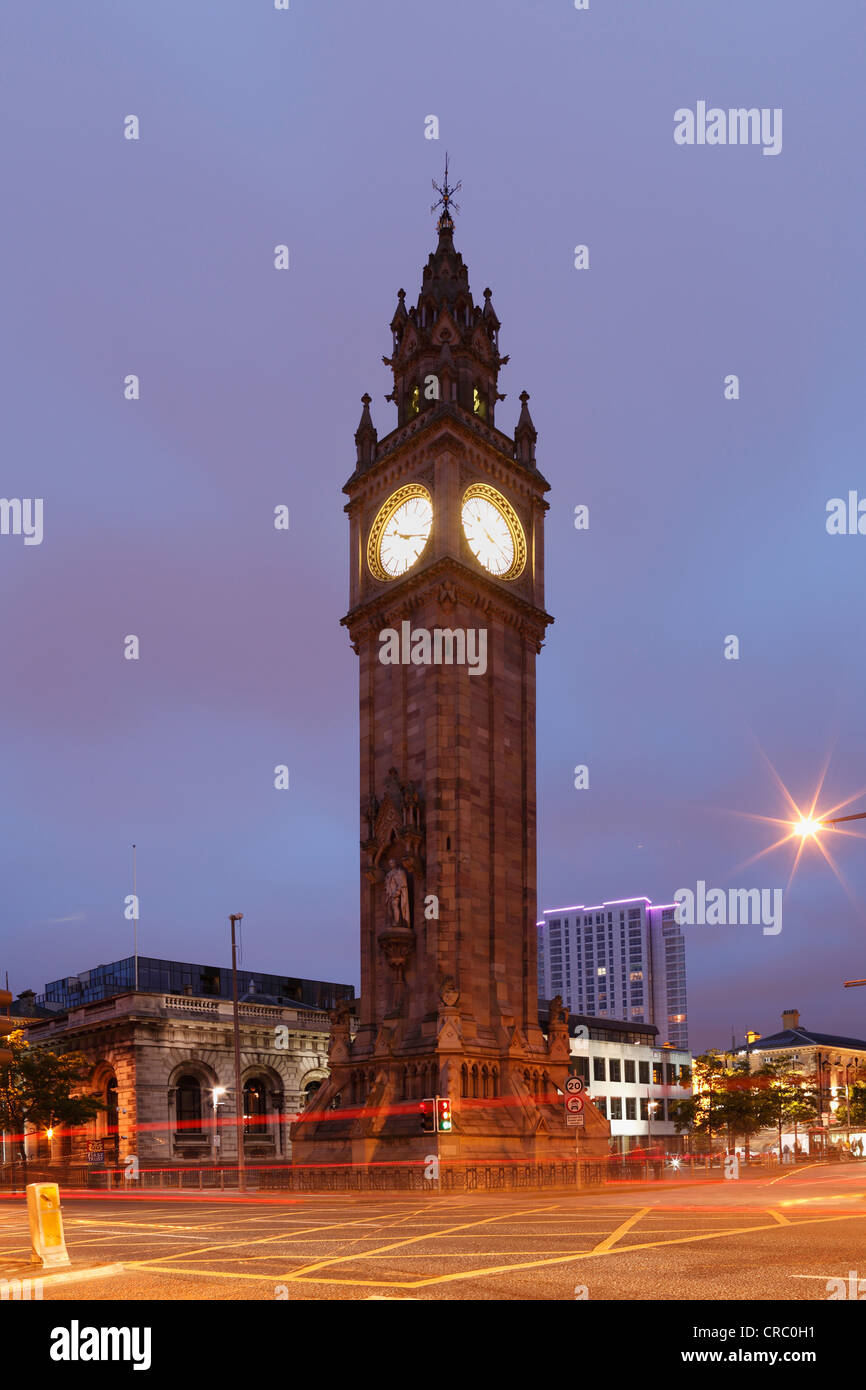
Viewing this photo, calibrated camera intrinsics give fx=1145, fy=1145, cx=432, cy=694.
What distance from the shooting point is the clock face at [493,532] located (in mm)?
61062

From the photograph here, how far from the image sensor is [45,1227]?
17719mm

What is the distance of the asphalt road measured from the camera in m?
15.5

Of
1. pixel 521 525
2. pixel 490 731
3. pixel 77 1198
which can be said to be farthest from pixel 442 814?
pixel 77 1198

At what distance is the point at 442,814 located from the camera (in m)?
55.3

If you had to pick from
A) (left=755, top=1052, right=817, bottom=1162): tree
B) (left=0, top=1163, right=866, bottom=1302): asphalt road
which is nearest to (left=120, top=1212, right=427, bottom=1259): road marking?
(left=0, top=1163, right=866, bottom=1302): asphalt road

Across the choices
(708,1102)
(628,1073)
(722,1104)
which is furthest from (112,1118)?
(628,1073)

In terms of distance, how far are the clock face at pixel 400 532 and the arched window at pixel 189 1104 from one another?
119 ft

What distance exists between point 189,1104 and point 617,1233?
186 ft

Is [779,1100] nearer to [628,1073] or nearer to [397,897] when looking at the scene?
[628,1073]

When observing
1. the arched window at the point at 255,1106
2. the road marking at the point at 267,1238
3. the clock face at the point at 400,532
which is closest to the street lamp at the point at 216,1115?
the arched window at the point at 255,1106

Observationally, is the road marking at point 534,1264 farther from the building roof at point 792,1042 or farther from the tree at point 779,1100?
the building roof at point 792,1042
